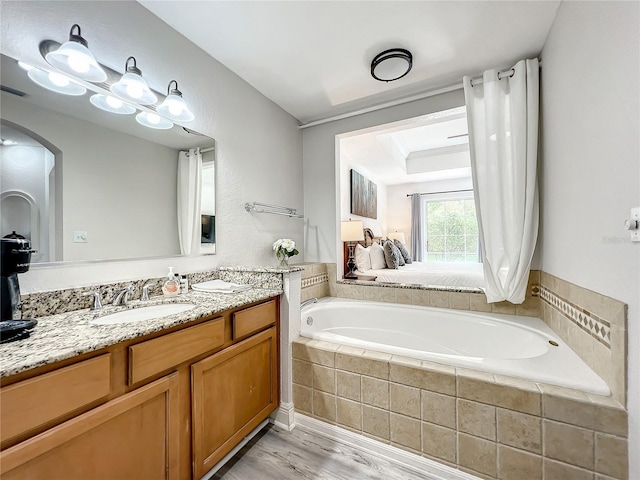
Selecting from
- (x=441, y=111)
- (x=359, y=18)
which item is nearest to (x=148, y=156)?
(x=359, y=18)

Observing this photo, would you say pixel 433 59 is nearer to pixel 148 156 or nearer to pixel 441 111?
pixel 441 111

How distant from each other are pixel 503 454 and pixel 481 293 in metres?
Result: 1.26

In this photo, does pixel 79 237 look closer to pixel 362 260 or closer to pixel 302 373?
pixel 302 373

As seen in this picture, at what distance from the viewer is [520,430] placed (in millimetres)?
1174

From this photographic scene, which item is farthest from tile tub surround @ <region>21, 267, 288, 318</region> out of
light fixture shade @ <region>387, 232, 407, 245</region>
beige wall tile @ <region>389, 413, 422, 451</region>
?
light fixture shade @ <region>387, 232, 407, 245</region>

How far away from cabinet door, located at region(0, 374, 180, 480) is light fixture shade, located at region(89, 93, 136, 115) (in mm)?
1349

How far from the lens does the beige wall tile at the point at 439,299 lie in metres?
2.36

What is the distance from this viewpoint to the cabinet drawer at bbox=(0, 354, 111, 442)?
27.6 inches

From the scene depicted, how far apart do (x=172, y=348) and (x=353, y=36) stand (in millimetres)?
2100

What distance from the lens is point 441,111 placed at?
2.36m

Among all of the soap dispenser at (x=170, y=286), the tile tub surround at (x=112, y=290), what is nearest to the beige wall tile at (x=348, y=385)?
the tile tub surround at (x=112, y=290)

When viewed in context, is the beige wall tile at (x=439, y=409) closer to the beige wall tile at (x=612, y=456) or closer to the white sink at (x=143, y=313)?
the beige wall tile at (x=612, y=456)

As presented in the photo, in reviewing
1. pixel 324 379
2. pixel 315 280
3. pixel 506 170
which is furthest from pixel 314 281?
pixel 506 170

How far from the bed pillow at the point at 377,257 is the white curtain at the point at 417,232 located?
2060 millimetres
